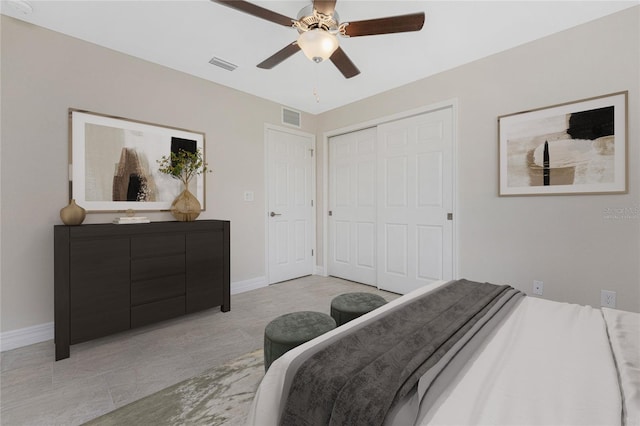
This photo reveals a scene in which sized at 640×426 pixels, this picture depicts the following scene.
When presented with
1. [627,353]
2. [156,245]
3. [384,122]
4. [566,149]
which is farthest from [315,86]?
[627,353]

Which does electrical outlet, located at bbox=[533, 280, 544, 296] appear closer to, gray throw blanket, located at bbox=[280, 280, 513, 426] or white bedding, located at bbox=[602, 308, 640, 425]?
white bedding, located at bbox=[602, 308, 640, 425]

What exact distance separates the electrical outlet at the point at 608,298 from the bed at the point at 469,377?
4.33ft

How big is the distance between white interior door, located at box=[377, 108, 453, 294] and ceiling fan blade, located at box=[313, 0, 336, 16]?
6.25 ft

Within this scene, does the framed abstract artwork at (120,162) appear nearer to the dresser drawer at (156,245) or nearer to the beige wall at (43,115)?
the beige wall at (43,115)

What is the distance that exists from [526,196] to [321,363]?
2663 millimetres

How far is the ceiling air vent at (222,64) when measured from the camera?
285 cm

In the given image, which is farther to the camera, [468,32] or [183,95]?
[183,95]

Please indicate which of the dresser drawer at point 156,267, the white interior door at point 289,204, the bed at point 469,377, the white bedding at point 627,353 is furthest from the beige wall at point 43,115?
the white bedding at point 627,353

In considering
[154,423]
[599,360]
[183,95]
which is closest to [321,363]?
[599,360]

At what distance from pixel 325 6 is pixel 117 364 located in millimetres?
2857

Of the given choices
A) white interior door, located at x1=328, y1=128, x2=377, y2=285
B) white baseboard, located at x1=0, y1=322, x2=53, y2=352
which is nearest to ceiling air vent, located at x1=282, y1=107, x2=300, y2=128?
white interior door, located at x1=328, y1=128, x2=377, y2=285

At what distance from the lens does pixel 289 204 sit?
13.8ft

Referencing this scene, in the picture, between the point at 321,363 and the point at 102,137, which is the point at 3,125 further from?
the point at 321,363

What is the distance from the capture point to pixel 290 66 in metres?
2.97
